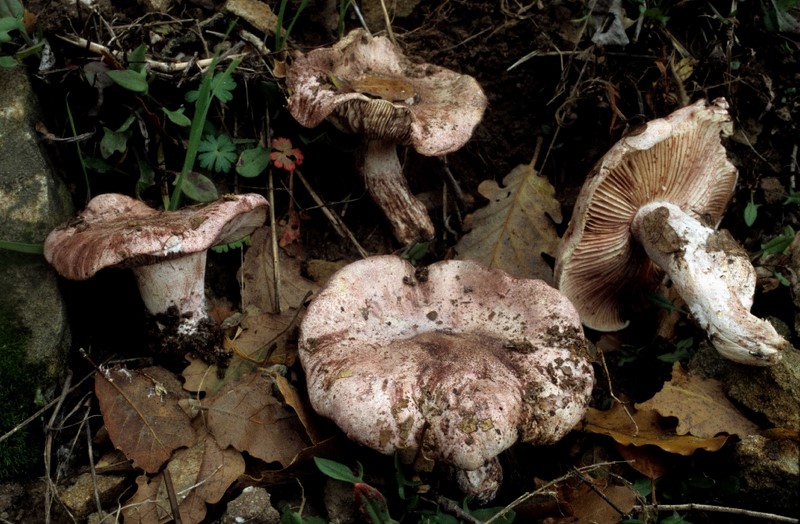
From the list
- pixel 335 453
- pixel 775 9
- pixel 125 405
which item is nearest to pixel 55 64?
pixel 125 405

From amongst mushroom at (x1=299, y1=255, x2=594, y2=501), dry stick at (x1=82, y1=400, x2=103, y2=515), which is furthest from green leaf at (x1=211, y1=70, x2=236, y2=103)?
dry stick at (x1=82, y1=400, x2=103, y2=515)

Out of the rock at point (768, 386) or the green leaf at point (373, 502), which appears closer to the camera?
the green leaf at point (373, 502)

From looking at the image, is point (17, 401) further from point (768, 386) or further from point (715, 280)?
point (768, 386)

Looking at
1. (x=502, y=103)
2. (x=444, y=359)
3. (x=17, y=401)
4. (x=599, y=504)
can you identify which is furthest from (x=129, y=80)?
(x=599, y=504)

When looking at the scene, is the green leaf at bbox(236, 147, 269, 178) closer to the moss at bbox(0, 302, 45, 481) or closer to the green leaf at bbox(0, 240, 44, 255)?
the green leaf at bbox(0, 240, 44, 255)

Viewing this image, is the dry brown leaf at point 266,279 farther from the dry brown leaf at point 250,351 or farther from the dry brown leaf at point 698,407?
the dry brown leaf at point 698,407

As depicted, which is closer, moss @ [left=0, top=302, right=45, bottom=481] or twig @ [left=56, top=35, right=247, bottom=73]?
moss @ [left=0, top=302, right=45, bottom=481]

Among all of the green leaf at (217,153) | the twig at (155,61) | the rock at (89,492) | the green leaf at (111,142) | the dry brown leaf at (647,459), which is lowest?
the rock at (89,492)

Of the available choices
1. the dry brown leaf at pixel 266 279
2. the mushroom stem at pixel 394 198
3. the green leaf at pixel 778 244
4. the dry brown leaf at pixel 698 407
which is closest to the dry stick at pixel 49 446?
the dry brown leaf at pixel 266 279
